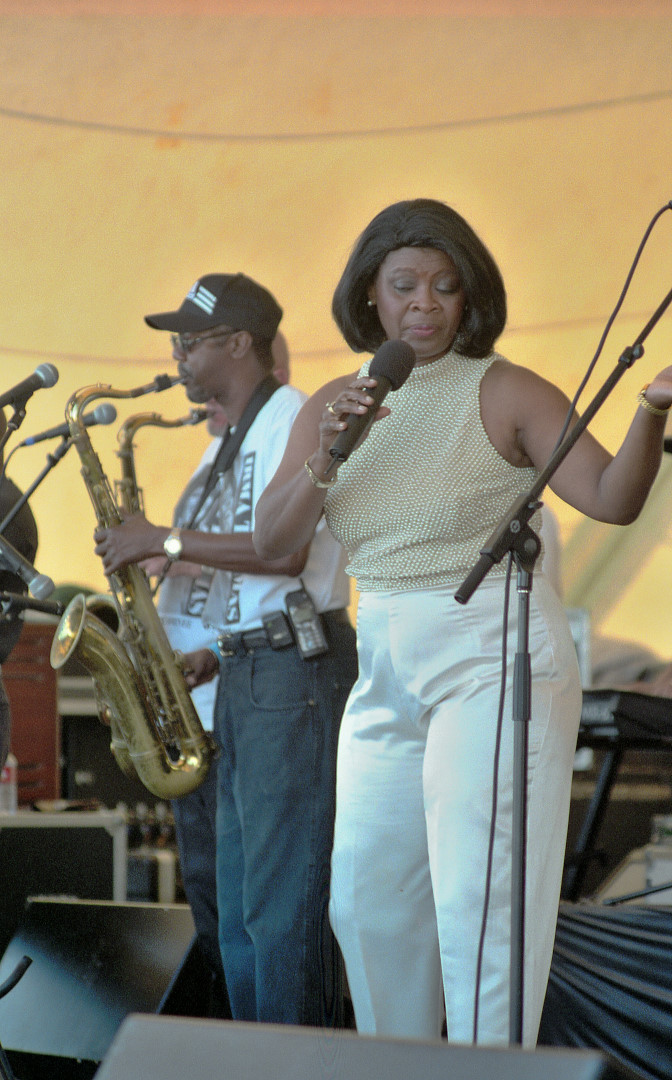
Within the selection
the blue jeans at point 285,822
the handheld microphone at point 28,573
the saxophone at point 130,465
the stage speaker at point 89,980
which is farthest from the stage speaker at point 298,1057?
the saxophone at point 130,465

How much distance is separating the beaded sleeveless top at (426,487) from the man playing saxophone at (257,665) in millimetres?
526

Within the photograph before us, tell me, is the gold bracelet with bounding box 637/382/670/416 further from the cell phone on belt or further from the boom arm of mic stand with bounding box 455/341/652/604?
the cell phone on belt

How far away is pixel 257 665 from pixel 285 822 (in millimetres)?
298

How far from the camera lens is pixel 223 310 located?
2.62m

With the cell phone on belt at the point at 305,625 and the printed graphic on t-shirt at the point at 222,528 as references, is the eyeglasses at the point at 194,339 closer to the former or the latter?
the printed graphic on t-shirt at the point at 222,528

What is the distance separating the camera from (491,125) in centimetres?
629

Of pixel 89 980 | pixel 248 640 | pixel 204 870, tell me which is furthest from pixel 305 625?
pixel 89 980

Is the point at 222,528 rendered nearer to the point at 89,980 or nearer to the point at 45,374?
the point at 45,374

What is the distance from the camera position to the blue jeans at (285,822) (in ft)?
7.09

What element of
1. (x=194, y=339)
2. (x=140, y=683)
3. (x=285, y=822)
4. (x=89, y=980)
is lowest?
(x=89, y=980)

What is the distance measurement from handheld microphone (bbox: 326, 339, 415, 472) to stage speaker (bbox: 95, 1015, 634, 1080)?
75 centimetres

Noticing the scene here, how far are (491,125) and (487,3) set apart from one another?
0.60 metres

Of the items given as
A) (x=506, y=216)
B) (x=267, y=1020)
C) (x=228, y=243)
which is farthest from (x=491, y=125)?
(x=267, y=1020)

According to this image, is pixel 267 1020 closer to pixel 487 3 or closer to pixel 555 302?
pixel 555 302
